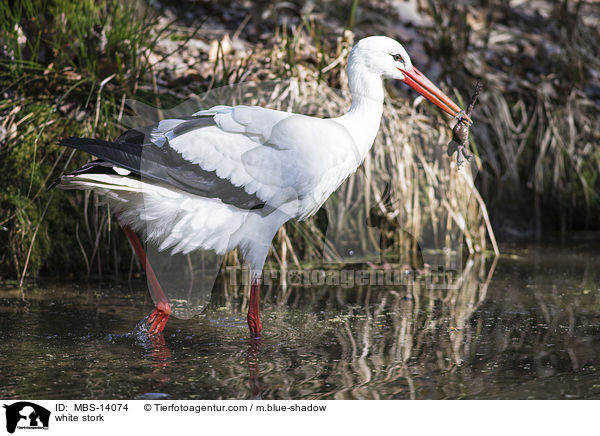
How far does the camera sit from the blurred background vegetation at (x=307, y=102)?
5281 millimetres

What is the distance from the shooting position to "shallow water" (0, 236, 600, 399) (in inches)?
122

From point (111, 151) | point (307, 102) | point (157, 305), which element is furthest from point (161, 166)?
point (307, 102)

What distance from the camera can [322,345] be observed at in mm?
3762

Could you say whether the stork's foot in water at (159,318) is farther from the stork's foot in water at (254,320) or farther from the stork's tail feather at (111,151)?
the stork's tail feather at (111,151)

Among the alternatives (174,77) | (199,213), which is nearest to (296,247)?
(174,77)

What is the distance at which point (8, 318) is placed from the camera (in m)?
4.14

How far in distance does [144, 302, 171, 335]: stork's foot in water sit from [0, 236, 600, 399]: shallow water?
8cm

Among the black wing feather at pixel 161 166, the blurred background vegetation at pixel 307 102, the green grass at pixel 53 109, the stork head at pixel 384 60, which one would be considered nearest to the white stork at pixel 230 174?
the black wing feather at pixel 161 166

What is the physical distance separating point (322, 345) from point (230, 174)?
97cm
